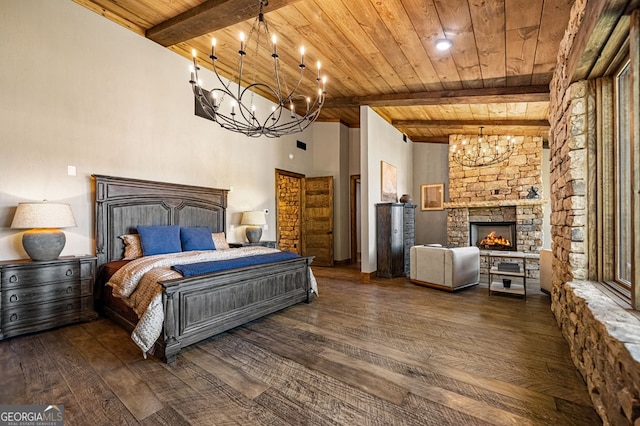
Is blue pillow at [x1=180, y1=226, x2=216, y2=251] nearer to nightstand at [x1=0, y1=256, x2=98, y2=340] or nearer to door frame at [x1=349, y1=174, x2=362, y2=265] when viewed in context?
nightstand at [x1=0, y1=256, x2=98, y2=340]

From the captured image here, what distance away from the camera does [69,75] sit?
130 inches

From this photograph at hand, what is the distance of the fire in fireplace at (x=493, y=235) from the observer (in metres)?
6.22

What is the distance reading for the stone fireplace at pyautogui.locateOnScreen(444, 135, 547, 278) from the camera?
597 cm

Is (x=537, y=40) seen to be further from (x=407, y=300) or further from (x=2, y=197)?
(x=2, y=197)

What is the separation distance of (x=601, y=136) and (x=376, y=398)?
2.60m

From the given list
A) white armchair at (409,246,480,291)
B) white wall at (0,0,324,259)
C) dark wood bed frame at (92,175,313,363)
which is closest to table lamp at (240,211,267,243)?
dark wood bed frame at (92,175,313,363)

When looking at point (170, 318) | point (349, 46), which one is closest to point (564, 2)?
point (349, 46)

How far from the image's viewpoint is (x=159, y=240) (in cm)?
369

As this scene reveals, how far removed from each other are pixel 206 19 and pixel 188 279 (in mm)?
2883

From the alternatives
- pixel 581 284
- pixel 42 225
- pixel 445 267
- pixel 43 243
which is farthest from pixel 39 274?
pixel 445 267

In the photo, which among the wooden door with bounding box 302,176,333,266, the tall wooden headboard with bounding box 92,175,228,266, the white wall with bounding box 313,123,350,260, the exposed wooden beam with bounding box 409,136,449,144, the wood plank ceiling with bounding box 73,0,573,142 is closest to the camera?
the wood plank ceiling with bounding box 73,0,573,142

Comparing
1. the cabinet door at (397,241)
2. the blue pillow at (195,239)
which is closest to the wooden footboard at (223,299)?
the blue pillow at (195,239)

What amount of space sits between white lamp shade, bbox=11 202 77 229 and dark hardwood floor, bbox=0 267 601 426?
1.06 metres

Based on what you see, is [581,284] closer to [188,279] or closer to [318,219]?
[188,279]
